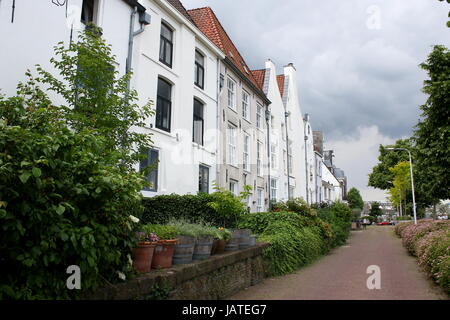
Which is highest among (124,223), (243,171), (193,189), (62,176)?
(243,171)

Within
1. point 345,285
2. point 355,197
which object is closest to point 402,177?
point 345,285

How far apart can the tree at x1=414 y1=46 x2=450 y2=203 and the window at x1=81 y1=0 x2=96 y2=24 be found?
1550 cm

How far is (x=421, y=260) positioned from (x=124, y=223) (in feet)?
31.4

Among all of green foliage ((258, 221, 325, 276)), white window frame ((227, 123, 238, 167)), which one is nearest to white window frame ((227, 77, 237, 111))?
white window frame ((227, 123, 238, 167))

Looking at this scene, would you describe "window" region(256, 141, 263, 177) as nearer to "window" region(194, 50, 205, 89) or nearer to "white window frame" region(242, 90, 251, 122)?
"white window frame" region(242, 90, 251, 122)

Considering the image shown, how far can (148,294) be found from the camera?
206 inches

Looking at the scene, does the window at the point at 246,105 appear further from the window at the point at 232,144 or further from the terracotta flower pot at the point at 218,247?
the terracotta flower pot at the point at 218,247

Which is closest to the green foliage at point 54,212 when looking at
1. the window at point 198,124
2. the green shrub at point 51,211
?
the green shrub at point 51,211

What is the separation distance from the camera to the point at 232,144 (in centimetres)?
2048

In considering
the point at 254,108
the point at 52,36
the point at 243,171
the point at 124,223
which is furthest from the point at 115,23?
the point at 254,108

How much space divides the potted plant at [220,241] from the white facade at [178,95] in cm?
514

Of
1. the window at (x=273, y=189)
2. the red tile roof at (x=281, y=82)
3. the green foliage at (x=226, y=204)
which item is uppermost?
the red tile roof at (x=281, y=82)

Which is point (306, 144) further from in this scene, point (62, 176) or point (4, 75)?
point (62, 176)

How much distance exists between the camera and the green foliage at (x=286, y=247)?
1087 cm
